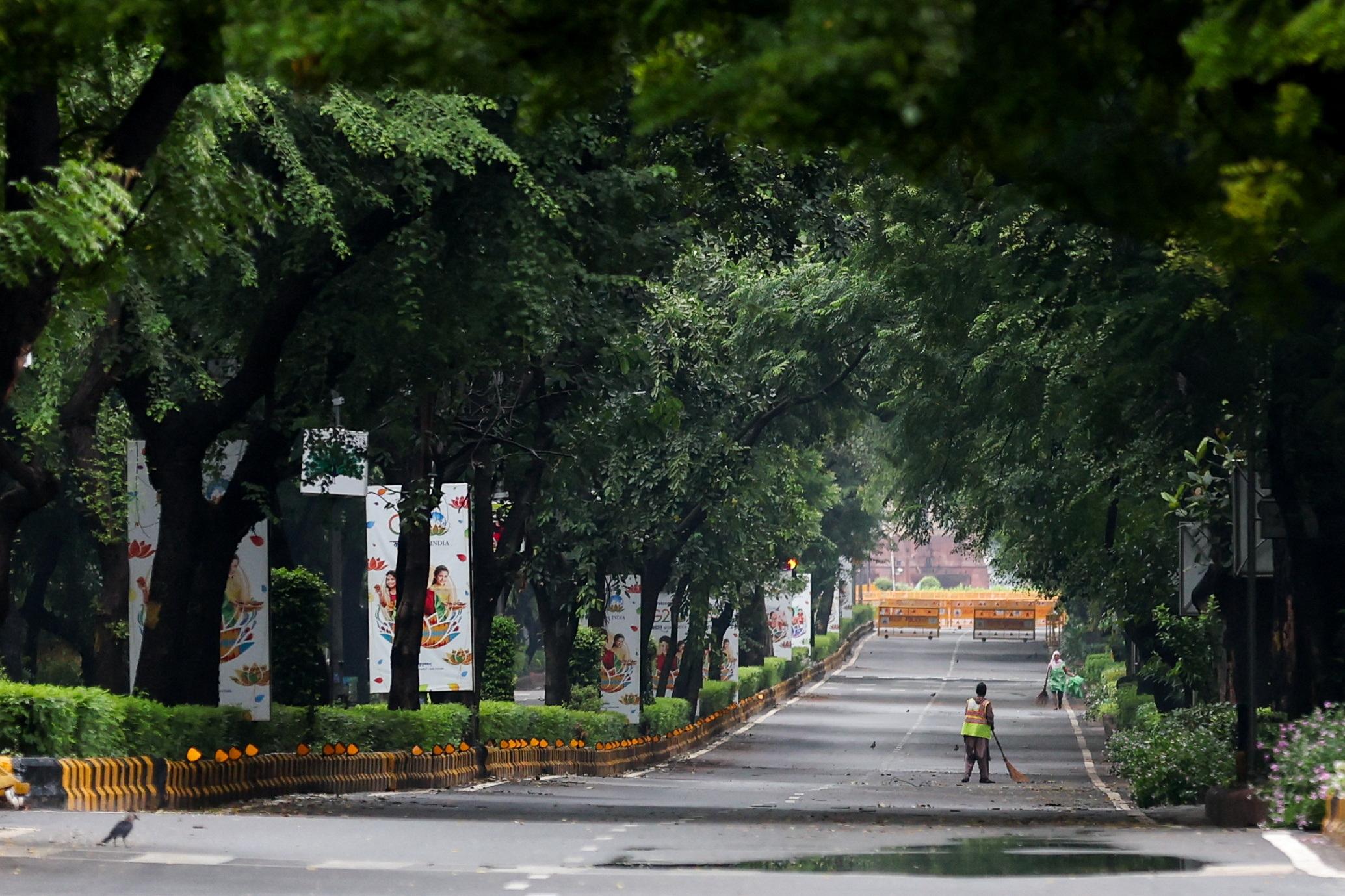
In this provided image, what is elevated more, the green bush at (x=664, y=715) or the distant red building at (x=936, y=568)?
the distant red building at (x=936, y=568)

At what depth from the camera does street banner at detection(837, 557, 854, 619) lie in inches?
3285

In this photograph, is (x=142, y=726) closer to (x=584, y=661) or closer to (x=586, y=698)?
(x=586, y=698)

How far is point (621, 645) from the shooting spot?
40.1m

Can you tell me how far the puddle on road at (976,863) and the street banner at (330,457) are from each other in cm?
945

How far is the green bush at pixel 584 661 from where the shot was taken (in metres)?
46.7

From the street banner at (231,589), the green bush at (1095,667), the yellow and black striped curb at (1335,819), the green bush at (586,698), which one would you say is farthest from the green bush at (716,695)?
the yellow and black striped curb at (1335,819)

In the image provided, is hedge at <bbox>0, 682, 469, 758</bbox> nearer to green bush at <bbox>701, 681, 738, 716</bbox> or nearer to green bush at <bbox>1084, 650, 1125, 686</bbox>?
green bush at <bbox>701, 681, 738, 716</bbox>

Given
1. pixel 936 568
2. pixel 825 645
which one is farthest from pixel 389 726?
pixel 936 568

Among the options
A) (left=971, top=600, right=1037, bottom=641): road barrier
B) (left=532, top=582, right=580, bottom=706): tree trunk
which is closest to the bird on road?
(left=532, top=582, right=580, bottom=706): tree trunk

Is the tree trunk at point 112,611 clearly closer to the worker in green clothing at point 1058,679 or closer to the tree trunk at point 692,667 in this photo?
the tree trunk at point 692,667

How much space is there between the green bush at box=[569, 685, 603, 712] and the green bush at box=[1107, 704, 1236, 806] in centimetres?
1862

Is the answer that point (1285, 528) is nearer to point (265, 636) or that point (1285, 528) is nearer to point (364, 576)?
point (265, 636)

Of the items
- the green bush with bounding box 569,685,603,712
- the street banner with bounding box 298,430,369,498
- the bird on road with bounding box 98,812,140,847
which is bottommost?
the green bush with bounding box 569,685,603,712

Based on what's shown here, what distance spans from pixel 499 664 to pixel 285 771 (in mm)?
16087
